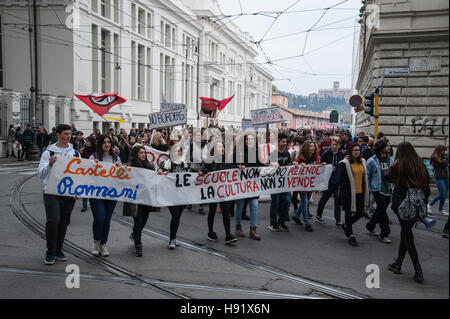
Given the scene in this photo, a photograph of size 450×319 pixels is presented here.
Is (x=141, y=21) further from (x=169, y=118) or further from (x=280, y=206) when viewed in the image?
(x=280, y=206)

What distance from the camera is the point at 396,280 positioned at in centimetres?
517

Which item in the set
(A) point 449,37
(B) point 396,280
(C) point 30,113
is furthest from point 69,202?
(C) point 30,113

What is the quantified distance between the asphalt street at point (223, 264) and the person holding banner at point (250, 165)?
9.7 inches

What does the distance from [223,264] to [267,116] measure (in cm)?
645

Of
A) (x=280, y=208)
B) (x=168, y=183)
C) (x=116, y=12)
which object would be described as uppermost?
(x=116, y=12)

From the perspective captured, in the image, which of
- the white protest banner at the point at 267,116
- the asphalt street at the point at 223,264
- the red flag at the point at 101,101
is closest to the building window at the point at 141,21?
the red flag at the point at 101,101

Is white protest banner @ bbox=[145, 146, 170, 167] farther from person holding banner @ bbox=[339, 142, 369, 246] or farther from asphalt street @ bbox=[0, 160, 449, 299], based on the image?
person holding banner @ bbox=[339, 142, 369, 246]

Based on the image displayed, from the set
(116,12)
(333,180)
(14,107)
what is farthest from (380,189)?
(116,12)

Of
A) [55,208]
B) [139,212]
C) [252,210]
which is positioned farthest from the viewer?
[252,210]

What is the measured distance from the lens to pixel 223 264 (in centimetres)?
573

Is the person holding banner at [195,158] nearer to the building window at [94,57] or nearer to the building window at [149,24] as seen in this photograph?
the building window at [94,57]

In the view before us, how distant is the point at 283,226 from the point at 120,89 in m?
25.7

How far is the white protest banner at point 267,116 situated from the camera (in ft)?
37.1
